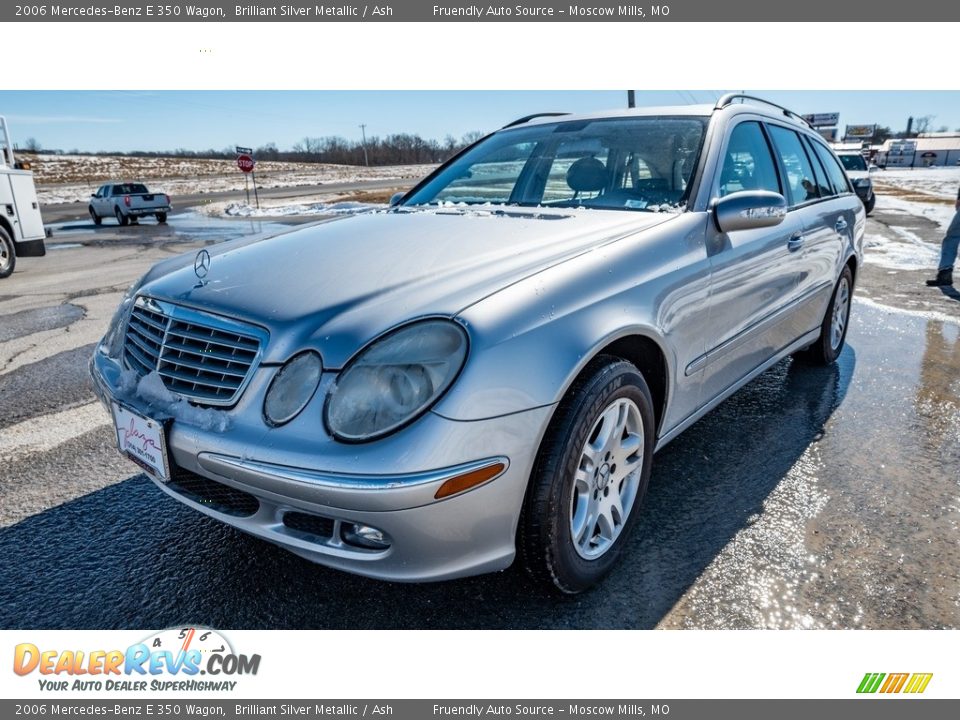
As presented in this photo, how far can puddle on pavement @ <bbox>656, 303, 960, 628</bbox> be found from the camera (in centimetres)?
215

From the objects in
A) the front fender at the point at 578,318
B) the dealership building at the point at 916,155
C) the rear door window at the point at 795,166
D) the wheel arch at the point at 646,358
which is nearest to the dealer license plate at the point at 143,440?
the front fender at the point at 578,318

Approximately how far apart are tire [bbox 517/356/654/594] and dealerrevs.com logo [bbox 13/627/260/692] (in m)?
0.95

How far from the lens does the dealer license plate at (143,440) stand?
77.7 inches

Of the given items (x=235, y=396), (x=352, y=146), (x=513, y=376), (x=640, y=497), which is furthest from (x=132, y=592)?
(x=352, y=146)

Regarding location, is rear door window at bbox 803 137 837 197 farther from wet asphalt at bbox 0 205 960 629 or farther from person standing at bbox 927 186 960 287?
person standing at bbox 927 186 960 287

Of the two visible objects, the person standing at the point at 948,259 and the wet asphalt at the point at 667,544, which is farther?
the person standing at the point at 948,259

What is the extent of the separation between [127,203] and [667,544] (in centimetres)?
2085

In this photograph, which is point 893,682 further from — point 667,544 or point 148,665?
point 148,665

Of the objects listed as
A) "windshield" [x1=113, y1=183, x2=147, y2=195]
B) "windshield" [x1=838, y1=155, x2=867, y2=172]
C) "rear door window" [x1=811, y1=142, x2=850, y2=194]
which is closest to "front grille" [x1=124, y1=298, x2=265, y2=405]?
"rear door window" [x1=811, y1=142, x2=850, y2=194]

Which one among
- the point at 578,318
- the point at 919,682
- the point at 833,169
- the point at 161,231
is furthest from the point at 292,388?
the point at 161,231

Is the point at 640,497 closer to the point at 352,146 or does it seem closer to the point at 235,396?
the point at 235,396

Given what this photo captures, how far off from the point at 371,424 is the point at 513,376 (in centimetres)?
40

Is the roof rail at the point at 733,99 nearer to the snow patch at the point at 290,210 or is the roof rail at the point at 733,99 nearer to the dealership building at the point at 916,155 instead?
the snow patch at the point at 290,210

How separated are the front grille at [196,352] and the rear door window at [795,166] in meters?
3.03
